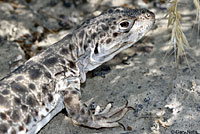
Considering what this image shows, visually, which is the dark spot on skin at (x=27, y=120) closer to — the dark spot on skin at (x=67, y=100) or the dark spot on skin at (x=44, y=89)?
the dark spot on skin at (x=44, y=89)

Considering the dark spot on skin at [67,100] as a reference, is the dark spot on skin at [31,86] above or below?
above

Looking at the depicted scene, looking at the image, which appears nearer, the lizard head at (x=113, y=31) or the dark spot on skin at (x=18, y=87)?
the dark spot on skin at (x=18, y=87)

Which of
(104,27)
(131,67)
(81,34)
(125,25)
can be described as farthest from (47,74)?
(131,67)

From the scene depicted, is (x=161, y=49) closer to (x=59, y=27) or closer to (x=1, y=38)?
(x=59, y=27)

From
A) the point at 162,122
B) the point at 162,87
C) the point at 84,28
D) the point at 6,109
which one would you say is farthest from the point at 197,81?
the point at 6,109

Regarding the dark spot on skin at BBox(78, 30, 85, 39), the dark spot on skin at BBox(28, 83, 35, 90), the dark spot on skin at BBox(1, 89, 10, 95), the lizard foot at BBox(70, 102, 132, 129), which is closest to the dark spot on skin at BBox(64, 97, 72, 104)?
the lizard foot at BBox(70, 102, 132, 129)

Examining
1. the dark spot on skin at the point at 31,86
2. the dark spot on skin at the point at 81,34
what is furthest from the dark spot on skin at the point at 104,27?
the dark spot on skin at the point at 31,86

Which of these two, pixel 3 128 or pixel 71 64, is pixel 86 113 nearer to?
pixel 71 64
